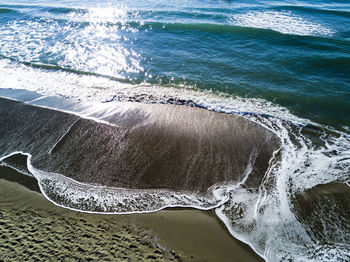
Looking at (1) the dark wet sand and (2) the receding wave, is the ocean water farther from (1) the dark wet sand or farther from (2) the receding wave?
(1) the dark wet sand

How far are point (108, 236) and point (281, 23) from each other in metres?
17.9

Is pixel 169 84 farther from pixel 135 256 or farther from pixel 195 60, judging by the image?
pixel 135 256

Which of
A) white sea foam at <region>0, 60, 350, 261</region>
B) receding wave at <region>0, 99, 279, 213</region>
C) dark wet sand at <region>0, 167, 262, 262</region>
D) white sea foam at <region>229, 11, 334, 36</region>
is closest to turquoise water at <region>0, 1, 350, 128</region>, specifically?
white sea foam at <region>229, 11, 334, 36</region>

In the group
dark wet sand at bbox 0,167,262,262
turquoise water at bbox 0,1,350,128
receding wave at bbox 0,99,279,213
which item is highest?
turquoise water at bbox 0,1,350,128

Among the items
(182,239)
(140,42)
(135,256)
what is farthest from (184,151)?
(140,42)

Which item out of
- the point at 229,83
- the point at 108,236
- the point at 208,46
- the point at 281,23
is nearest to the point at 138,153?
the point at 108,236

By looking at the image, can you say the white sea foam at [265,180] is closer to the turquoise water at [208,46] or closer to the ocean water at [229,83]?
the ocean water at [229,83]

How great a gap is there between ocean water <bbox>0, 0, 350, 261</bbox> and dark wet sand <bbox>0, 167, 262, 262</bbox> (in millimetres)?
274

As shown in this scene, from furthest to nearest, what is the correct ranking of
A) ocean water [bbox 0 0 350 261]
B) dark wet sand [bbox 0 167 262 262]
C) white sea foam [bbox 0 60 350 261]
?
1. ocean water [bbox 0 0 350 261]
2. white sea foam [bbox 0 60 350 261]
3. dark wet sand [bbox 0 167 262 262]

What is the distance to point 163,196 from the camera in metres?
4.77

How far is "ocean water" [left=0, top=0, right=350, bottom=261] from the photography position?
4484mm

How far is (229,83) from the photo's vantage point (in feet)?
30.3

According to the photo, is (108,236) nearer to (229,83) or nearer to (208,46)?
(229,83)

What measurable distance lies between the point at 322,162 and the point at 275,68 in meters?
6.05
